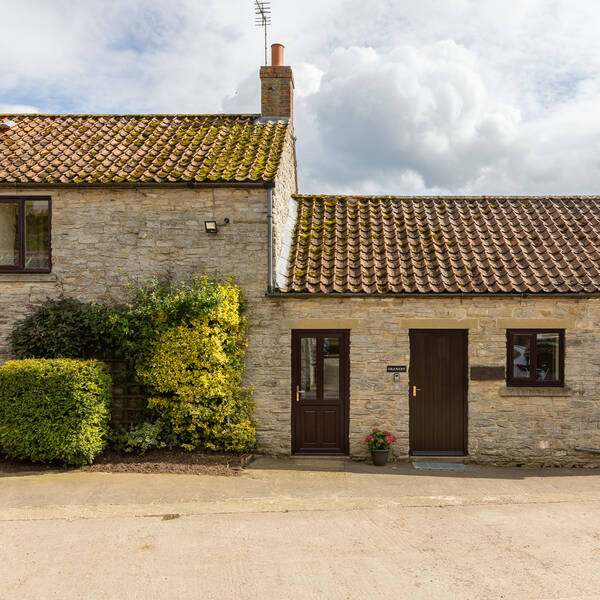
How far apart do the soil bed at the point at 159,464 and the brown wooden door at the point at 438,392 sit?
344cm

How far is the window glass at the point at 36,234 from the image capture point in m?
10.3

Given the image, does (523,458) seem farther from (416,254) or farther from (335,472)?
(416,254)

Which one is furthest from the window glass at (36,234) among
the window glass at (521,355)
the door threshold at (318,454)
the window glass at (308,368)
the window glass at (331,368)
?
the window glass at (521,355)

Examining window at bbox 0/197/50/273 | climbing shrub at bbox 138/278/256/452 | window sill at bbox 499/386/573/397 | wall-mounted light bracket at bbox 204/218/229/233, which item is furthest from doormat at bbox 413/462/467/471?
window at bbox 0/197/50/273

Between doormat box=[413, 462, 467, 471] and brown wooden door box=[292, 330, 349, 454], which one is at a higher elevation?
brown wooden door box=[292, 330, 349, 454]

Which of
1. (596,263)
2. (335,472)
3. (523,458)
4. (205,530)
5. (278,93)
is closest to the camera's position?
(205,530)

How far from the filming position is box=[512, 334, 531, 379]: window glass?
10023 millimetres

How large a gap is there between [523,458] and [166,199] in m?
8.71

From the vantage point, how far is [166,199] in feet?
33.7

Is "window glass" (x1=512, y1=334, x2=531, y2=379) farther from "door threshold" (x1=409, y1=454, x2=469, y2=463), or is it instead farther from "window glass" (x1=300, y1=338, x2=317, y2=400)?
"window glass" (x1=300, y1=338, x2=317, y2=400)

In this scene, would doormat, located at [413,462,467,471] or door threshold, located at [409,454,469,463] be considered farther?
door threshold, located at [409,454,469,463]

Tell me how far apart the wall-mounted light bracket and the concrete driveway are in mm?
4640

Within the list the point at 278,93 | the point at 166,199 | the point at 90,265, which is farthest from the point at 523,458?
the point at 278,93

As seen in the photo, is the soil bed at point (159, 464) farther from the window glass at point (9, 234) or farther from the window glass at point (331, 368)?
the window glass at point (9, 234)
